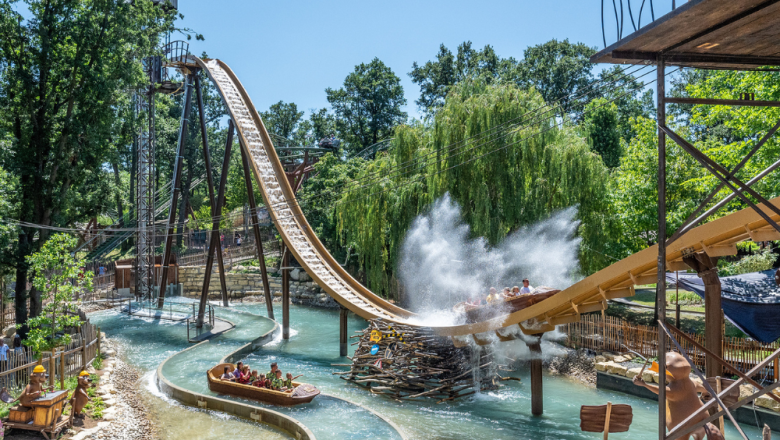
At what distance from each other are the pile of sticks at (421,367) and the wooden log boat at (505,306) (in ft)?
4.77

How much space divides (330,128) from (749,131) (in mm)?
38814

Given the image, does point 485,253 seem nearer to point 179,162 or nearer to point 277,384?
→ point 277,384

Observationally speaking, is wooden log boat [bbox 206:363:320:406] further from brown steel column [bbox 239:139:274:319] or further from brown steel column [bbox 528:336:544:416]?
brown steel column [bbox 239:139:274:319]

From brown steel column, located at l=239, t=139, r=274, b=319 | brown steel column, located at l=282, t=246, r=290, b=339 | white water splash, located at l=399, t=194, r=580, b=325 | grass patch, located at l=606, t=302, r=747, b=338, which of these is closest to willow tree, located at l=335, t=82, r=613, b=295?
white water splash, located at l=399, t=194, r=580, b=325

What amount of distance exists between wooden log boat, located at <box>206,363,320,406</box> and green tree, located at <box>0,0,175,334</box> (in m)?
7.73

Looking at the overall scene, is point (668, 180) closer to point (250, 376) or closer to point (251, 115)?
point (250, 376)

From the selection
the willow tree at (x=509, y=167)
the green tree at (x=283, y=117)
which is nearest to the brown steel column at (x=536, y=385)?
the willow tree at (x=509, y=167)

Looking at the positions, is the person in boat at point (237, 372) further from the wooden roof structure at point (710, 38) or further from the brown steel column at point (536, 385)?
the wooden roof structure at point (710, 38)

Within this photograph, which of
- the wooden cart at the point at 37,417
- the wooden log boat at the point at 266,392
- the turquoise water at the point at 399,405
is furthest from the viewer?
the wooden log boat at the point at 266,392

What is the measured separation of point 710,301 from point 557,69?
132 ft

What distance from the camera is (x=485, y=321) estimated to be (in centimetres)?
1196

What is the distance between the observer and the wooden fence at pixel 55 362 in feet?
37.8

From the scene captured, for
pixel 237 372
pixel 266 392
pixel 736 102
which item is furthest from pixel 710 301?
pixel 237 372

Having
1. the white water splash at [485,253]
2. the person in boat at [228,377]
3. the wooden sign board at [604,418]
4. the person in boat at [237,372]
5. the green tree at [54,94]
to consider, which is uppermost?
the green tree at [54,94]
